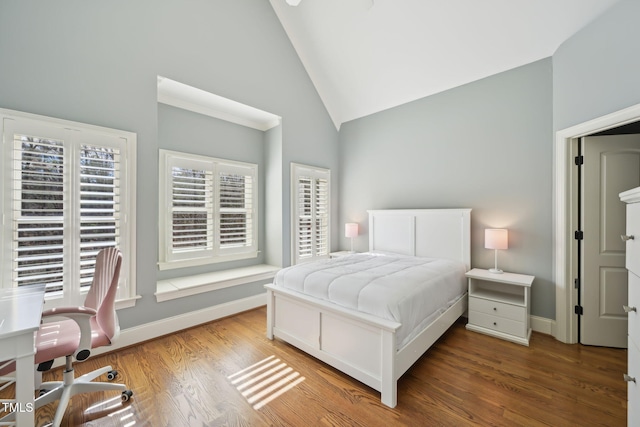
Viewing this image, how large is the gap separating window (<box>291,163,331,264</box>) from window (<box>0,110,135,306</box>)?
7.47 ft

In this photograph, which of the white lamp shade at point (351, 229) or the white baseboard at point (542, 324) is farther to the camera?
the white lamp shade at point (351, 229)

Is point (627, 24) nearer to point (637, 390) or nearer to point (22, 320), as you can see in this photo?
point (637, 390)

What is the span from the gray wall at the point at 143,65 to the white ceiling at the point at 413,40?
23.0 inches

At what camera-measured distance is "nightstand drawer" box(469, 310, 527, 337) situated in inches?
108

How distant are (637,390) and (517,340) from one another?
1.75 meters

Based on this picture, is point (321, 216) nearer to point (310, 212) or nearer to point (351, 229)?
point (310, 212)

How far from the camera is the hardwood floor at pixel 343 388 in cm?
173

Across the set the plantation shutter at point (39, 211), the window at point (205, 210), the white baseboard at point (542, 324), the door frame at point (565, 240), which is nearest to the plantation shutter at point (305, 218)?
the window at point (205, 210)

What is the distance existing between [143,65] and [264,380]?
3.25m

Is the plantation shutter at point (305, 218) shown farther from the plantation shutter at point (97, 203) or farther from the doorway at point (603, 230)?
the doorway at point (603, 230)

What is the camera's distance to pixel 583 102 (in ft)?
8.27

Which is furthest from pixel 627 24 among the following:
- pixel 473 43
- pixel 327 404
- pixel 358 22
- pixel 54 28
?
pixel 54 28

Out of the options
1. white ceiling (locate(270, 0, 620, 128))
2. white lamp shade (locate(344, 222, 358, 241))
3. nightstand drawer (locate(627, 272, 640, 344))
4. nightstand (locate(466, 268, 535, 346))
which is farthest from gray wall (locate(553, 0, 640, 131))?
white lamp shade (locate(344, 222, 358, 241))

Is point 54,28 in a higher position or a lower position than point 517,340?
higher
